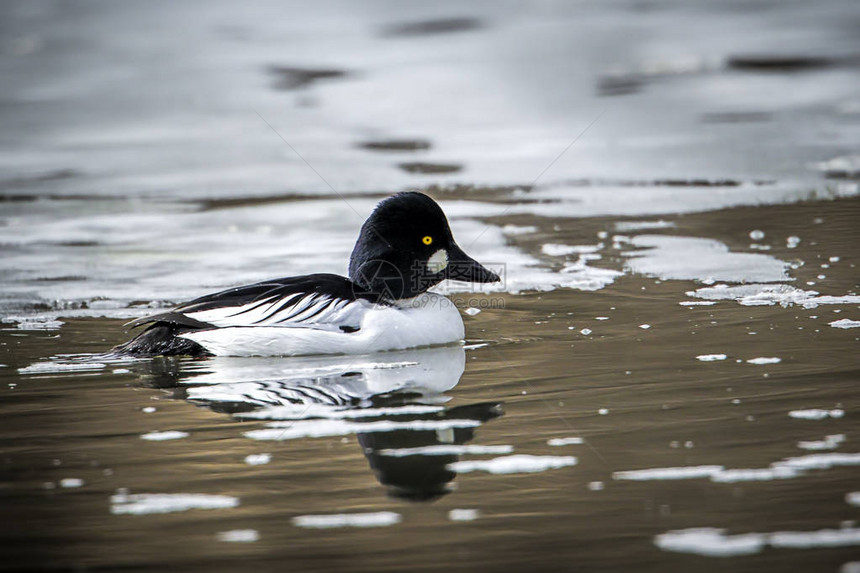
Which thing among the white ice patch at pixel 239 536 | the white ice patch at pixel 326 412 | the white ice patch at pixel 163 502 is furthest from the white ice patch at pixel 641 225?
the white ice patch at pixel 239 536

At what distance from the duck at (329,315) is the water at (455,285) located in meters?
0.13

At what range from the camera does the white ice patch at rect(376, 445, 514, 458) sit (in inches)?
164

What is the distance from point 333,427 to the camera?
4.59 m

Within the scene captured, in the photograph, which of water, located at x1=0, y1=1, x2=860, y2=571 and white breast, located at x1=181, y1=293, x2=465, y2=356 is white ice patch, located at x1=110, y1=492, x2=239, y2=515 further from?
white breast, located at x1=181, y1=293, x2=465, y2=356

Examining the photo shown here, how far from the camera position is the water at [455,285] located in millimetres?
3549

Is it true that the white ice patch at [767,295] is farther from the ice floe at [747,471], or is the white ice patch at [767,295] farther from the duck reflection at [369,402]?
the ice floe at [747,471]

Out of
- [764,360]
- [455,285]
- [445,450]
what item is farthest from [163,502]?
[455,285]

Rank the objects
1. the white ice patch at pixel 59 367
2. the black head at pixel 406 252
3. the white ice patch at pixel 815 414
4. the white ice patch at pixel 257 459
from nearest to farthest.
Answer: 1. the white ice patch at pixel 257 459
2. the white ice patch at pixel 815 414
3. the white ice patch at pixel 59 367
4. the black head at pixel 406 252

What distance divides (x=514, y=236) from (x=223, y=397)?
4.60m

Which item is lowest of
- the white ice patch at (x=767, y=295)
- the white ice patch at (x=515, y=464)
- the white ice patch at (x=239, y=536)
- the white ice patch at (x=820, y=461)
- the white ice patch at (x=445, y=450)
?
the white ice patch at (x=820, y=461)

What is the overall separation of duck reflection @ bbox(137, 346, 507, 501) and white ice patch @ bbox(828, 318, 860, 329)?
206 cm

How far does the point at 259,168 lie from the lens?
41.4 feet

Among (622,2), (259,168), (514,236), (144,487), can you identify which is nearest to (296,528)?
(144,487)

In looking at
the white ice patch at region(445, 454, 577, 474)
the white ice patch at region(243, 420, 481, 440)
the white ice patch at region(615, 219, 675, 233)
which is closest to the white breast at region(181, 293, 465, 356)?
the white ice patch at region(243, 420, 481, 440)
